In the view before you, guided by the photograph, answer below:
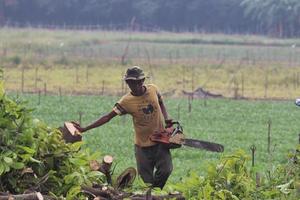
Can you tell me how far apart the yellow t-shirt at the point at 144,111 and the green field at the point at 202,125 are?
3785mm

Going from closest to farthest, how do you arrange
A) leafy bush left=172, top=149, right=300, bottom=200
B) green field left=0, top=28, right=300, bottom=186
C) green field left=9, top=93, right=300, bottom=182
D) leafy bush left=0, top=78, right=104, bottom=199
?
leafy bush left=0, top=78, right=104, bottom=199, leafy bush left=172, top=149, right=300, bottom=200, green field left=9, top=93, right=300, bottom=182, green field left=0, top=28, right=300, bottom=186

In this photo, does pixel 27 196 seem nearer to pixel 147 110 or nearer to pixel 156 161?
pixel 147 110

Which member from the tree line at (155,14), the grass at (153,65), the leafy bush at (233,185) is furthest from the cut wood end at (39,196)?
the tree line at (155,14)

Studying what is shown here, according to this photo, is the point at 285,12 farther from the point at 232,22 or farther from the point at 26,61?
the point at 26,61

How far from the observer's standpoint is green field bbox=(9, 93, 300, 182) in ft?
52.7

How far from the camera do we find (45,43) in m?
56.0

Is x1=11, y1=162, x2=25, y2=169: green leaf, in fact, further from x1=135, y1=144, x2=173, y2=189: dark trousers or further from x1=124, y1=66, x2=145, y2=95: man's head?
x1=135, y1=144, x2=173, y2=189: dark trousers

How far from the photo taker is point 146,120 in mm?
9219

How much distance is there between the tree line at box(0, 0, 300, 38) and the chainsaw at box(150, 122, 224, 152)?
7328cm

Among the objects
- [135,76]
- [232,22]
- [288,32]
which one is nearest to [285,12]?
[288,32]

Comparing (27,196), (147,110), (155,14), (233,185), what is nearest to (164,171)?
(147,110)

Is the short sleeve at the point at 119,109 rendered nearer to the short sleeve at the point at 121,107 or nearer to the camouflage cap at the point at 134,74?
the short sleeve at the point at 121,107

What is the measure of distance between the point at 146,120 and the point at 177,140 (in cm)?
48

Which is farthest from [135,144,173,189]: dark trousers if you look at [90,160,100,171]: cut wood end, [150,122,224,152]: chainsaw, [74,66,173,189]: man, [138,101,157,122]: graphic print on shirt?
[90,160,100,171]: cut wood end
